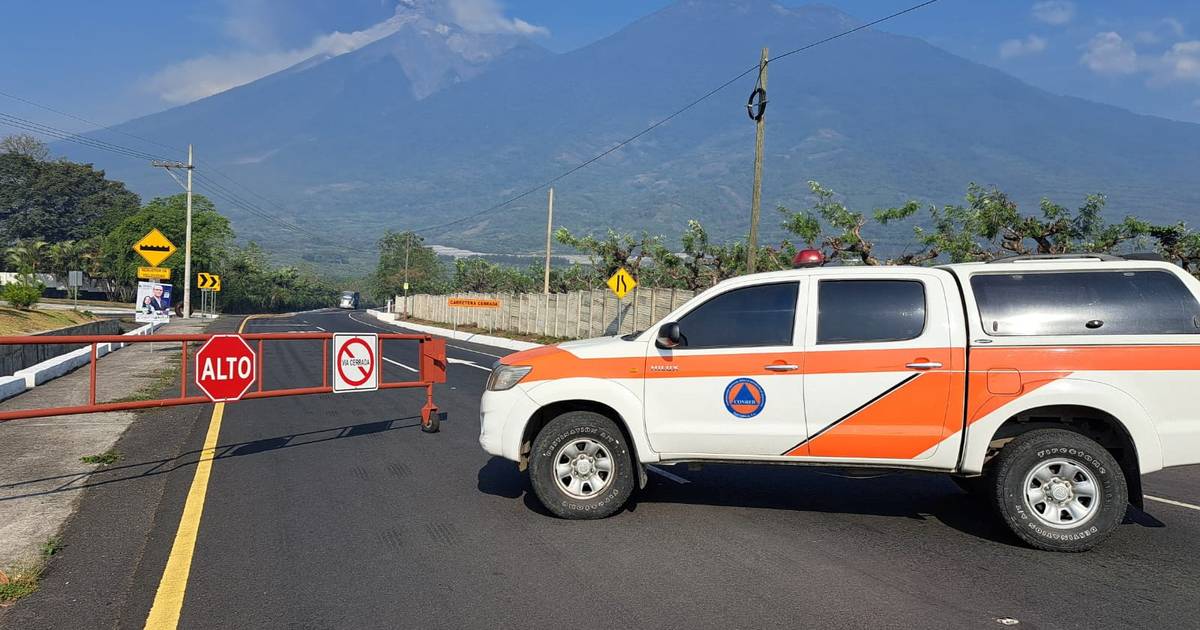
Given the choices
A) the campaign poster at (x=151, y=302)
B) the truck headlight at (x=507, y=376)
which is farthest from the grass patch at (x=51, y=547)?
the campaign poster at (x=151, y=302)

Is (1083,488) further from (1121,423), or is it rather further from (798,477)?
(798,477)

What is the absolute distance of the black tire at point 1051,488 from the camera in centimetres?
597

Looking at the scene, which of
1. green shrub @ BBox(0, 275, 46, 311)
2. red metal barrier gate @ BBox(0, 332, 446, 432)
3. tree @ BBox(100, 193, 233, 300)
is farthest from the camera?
tree @ BBox(100, 193, 233, 300)

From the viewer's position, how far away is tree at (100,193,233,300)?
2945 inches

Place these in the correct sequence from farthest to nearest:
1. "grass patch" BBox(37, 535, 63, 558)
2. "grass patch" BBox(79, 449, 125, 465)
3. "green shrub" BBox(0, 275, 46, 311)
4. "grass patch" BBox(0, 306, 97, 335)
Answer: "green shrub" BBox(0, 275, 46, 311) → "grass patch" BBox(0, 306, 97, 335) → "grass patch" BBox(79, 449, 125, 465) → "grass patch" BBox(37, 535, 63, 558)

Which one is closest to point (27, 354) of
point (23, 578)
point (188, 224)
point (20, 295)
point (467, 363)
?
point (467, 363)

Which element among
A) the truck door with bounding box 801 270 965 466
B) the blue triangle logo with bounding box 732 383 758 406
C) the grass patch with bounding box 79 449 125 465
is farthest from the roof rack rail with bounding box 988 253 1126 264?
the grass patch with bounding box 79 449 125 465

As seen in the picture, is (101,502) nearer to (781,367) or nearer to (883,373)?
(781,367)

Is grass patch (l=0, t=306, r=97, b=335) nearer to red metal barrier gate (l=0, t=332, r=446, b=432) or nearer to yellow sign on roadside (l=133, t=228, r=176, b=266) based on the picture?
yellow sign on roadside (l=133, t=228, r=176, b=266)

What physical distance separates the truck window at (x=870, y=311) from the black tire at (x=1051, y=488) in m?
1.18

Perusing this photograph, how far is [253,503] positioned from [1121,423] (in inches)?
273

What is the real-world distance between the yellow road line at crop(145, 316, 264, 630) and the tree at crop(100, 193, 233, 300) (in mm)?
74861

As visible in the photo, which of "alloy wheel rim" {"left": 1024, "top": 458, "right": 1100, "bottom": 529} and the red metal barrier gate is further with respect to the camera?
the red metal barrier gate

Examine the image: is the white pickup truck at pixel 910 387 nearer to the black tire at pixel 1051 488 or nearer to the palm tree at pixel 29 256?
the black tire at pixel 1051 488
